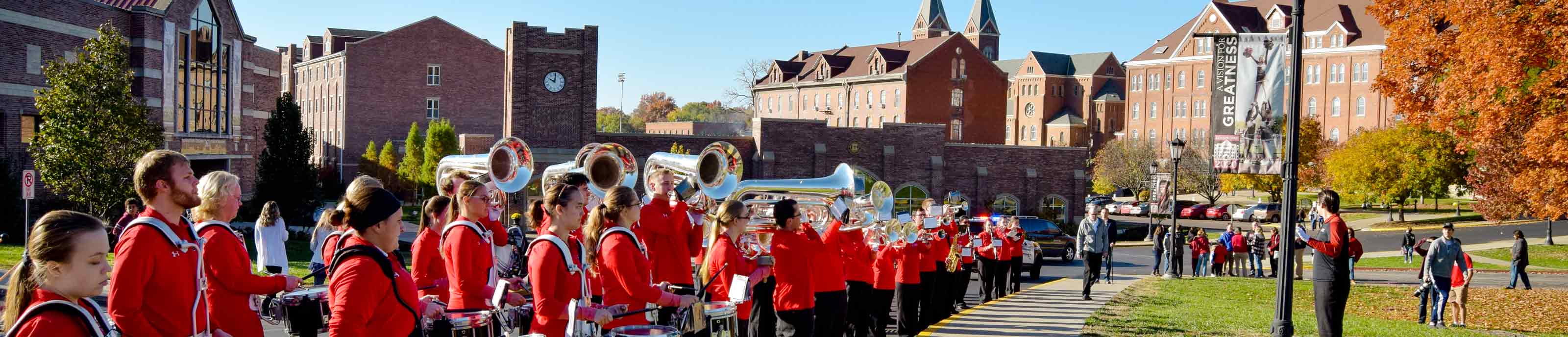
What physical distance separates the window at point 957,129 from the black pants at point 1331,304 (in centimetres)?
7127

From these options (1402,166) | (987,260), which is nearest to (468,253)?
(987,260)

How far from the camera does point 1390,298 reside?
17.9 metres

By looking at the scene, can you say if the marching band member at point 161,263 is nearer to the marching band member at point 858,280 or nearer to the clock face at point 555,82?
the marching band member at point 858,280

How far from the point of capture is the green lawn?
30156mm

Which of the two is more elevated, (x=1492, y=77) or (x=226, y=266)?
(x=1492, y=77)

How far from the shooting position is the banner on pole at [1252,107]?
1102 cm

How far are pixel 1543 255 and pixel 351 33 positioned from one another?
61.0 m

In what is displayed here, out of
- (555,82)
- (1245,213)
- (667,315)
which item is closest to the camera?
(667,315)

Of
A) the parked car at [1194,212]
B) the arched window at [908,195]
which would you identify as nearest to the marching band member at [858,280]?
the arched window at [908,195]

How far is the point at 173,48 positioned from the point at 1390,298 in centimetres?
3074

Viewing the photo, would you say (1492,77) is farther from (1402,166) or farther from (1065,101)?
(1065,101)

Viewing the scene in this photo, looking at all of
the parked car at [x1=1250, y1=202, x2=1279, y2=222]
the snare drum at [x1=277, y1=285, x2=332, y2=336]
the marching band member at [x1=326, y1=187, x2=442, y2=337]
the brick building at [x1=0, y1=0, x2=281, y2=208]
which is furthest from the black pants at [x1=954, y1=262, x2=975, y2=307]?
the parked car at [x1=1250, y1=202, x2=1279, y2=222]

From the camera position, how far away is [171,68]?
3044 centimetres

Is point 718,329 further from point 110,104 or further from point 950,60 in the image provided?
point 950,60
